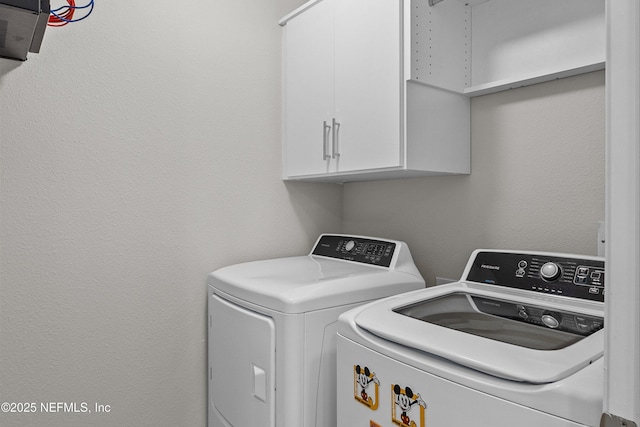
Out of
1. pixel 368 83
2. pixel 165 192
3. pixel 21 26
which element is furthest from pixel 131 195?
pixel 368 83

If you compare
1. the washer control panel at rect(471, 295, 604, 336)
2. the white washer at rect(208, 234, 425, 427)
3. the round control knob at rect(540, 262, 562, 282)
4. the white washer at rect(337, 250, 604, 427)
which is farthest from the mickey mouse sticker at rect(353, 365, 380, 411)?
the round control knob at rect(540, 262, 562, 282)

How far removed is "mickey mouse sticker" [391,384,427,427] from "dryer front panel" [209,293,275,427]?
1.57 feet

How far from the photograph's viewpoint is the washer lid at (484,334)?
758 mm

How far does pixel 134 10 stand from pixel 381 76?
1074 mm

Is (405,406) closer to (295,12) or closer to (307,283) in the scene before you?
(307,283)

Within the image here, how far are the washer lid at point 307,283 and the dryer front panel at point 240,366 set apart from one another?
78 mm

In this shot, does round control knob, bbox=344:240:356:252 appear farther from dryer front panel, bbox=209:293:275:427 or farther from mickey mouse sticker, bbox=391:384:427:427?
mickey mouse sticker, bbox=391:384:427:427

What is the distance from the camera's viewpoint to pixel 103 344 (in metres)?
1.60

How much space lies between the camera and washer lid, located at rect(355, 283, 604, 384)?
0.76 meters

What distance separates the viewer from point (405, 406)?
2.98 ft

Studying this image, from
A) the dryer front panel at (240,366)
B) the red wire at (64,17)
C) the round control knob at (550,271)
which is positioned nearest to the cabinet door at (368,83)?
the round control knob at (550,271)

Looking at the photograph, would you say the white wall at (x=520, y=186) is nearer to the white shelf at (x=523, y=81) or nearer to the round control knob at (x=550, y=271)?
the white shelf at (x=523, y=81)

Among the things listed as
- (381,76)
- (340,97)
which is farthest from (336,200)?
(381,76)

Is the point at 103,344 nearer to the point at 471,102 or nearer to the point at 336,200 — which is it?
the point at 336,200
